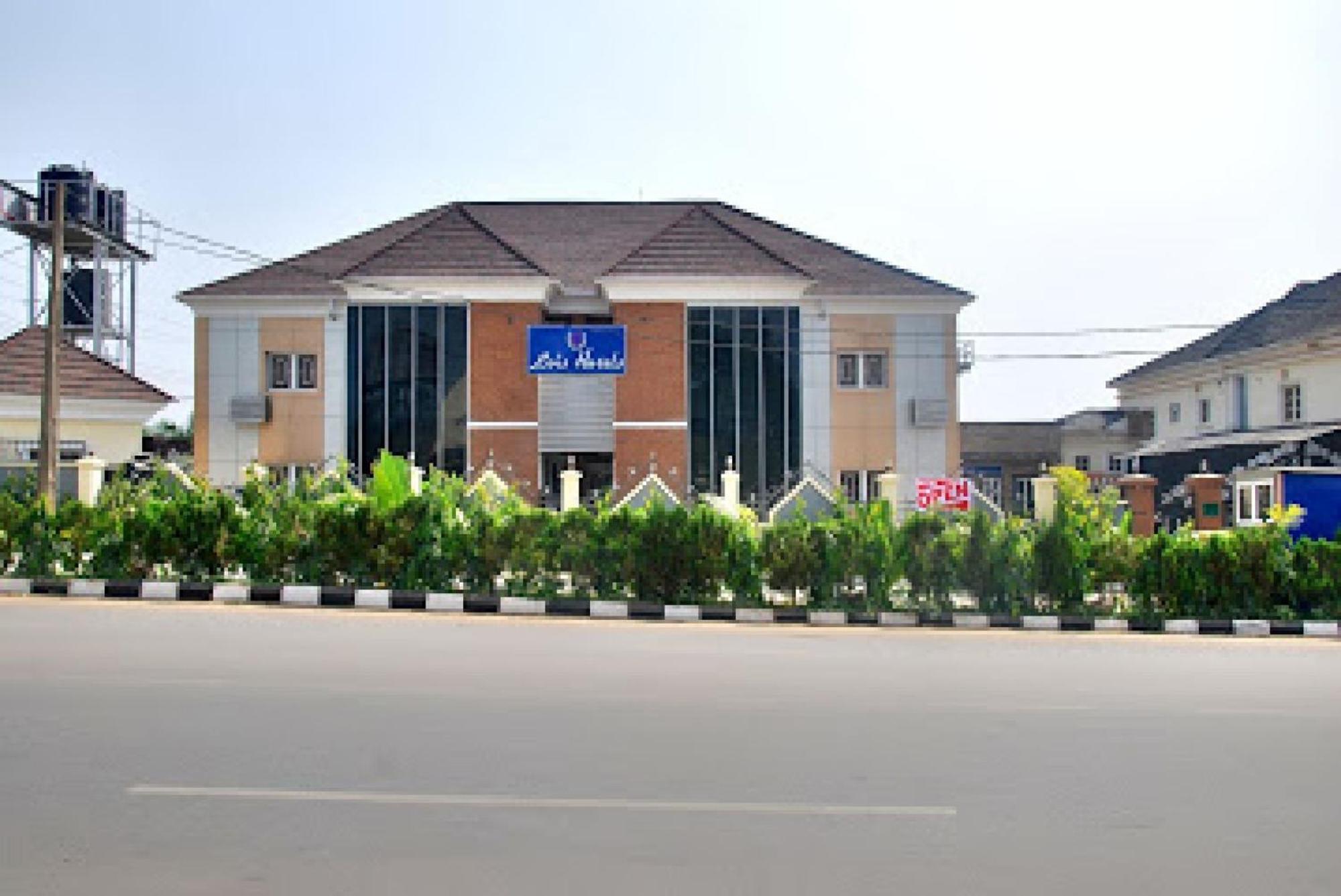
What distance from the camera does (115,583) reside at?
49.6 ft

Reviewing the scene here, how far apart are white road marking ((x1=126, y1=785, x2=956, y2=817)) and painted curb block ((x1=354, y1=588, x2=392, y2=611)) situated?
9497 mm

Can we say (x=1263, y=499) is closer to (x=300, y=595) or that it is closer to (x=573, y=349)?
(x=573, y=349)

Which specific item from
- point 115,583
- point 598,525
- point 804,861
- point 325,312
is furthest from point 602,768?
point 325,312

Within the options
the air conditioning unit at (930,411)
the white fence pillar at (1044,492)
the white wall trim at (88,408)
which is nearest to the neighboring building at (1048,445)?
the air conditioning unit at (930,411)

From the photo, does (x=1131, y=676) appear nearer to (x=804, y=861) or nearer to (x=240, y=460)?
(x=804, y=861)

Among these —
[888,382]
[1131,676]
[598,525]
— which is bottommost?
[1131,676]

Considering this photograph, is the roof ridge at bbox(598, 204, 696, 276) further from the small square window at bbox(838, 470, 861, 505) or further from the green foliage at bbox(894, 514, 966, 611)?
the green foliage at bbox(894, 514, 966, 611)

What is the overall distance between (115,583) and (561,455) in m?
16.6

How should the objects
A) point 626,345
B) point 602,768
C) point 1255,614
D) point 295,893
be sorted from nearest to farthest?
point 295,893
point 602,768
point 1255,614
point 626,345

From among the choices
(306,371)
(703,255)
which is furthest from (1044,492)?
(306,371)

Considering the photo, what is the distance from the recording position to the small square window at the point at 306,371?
31078 millimetres

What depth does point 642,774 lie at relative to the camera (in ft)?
18.7

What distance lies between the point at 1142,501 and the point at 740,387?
35.6ft

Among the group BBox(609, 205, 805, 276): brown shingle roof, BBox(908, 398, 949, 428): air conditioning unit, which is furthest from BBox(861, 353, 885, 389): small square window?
BBox(609, 205, 805, 276): brown shingle roof
